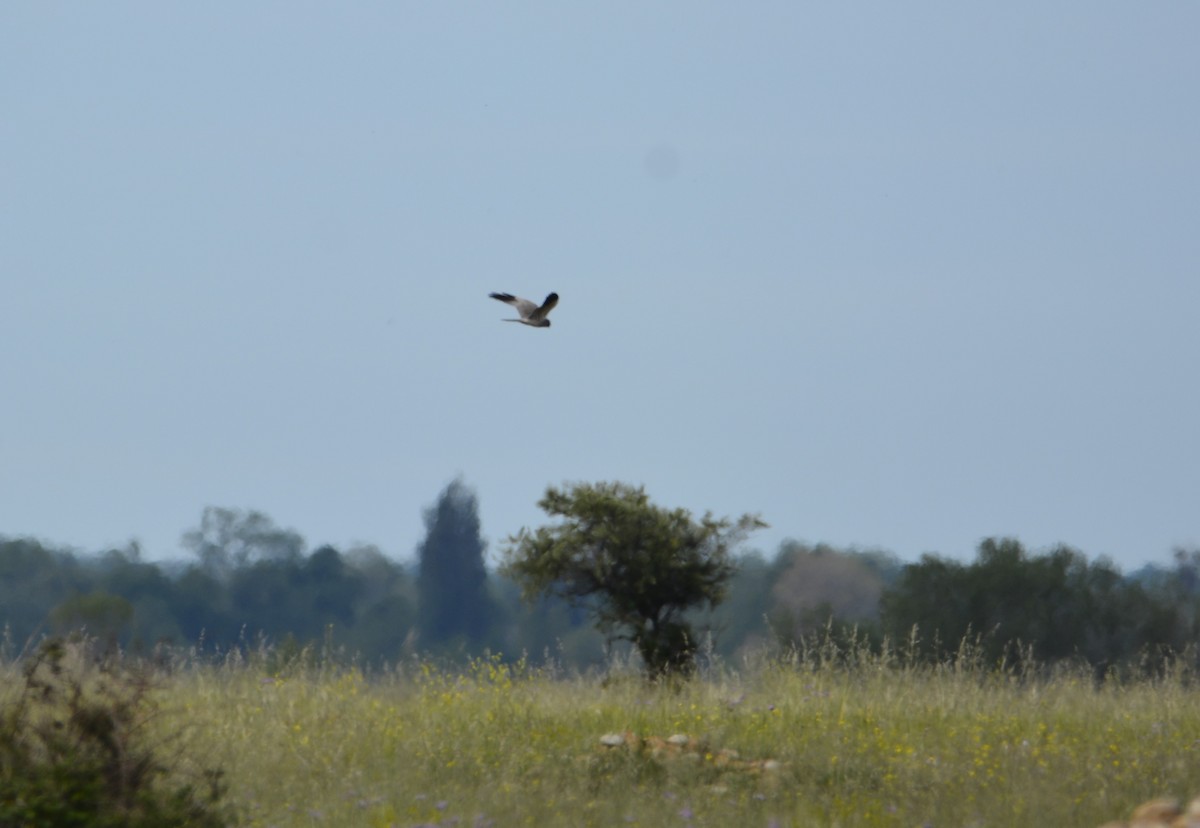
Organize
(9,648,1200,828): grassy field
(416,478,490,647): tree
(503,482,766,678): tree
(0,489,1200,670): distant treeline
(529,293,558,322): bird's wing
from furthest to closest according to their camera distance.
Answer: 1. (416,478,490,647): tree
2. (0,489,1200,670): distant treeline
3. (503,482,766,678): tree
4. (529,293,558,322): bird's wing
5. (9,648,1200,828): grassy field

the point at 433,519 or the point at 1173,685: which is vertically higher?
the point at 433,519

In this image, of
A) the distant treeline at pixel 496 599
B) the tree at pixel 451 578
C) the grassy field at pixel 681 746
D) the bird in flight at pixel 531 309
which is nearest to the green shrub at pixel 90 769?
the grassy field at pixel 681 746

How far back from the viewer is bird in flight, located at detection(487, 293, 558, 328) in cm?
1212

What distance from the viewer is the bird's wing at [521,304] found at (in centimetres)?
1224

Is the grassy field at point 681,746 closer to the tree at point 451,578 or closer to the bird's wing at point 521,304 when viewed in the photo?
the bird's wing at point 521,304

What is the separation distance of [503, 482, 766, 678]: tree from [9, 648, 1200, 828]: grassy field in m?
2.17

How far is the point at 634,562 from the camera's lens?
690 inches

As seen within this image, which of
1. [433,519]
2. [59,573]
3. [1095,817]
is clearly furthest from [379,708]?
[433,519]

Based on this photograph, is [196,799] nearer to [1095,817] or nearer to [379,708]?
[379,708]

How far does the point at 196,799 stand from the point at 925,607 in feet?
128

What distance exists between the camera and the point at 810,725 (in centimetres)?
1298

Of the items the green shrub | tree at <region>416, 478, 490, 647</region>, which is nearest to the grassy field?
the green shrub

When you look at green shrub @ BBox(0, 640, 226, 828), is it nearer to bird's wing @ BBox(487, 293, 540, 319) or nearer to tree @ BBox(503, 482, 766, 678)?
bird's wing @ BBox(487, 293, 540, 319)

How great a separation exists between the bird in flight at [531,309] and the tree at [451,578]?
5733 centimetres
